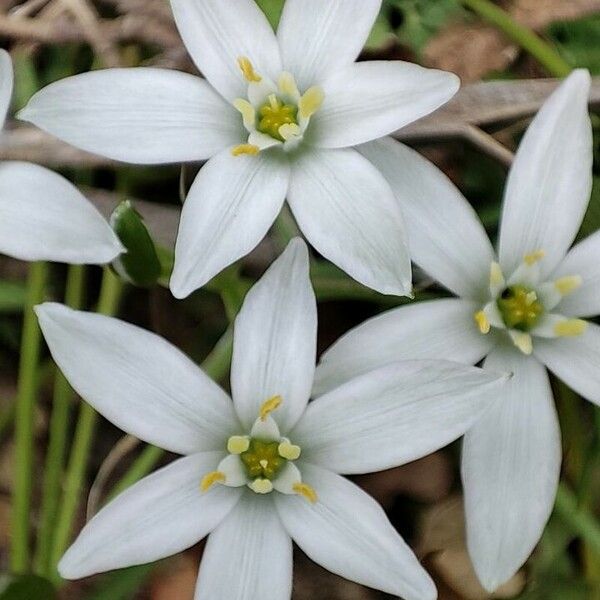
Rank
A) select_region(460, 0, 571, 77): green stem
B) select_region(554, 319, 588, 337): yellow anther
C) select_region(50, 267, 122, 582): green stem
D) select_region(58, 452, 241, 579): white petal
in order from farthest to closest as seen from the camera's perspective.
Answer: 1. select_region(460, 0, 571, 77): green stem
2. select_region(50, 267, 122, 582): green stem
3. select_region(554, 319, 588, 337): yellow anther
4. select_region(58, 452, 241, 579): white petal

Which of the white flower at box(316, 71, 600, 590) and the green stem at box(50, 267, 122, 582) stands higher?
the white flower at box(316, 71, 600, 590)

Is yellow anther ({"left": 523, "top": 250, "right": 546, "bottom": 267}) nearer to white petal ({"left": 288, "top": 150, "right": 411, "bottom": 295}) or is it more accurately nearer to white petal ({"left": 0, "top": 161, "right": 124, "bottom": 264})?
white petal ({"left": 288, "top": 150, "right": 411, "bottom": 295})

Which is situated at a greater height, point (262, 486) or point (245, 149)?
point (245, 149)

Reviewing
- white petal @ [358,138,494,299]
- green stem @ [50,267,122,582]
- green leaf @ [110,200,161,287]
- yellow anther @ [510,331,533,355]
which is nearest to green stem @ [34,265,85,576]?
green stem @ [50,267,122,582]

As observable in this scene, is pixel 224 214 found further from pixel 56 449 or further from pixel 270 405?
pixel 56 449

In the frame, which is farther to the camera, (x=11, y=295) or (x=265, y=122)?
(x=11, y=295)

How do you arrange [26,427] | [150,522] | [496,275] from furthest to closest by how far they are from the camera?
1. [26,427]
2. [496,275]
3. [150,522]

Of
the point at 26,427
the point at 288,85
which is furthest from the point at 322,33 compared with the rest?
the point at 26,427

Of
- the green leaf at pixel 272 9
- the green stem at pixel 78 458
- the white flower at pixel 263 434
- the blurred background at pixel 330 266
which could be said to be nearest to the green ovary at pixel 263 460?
the white flower at pixel 263 434
